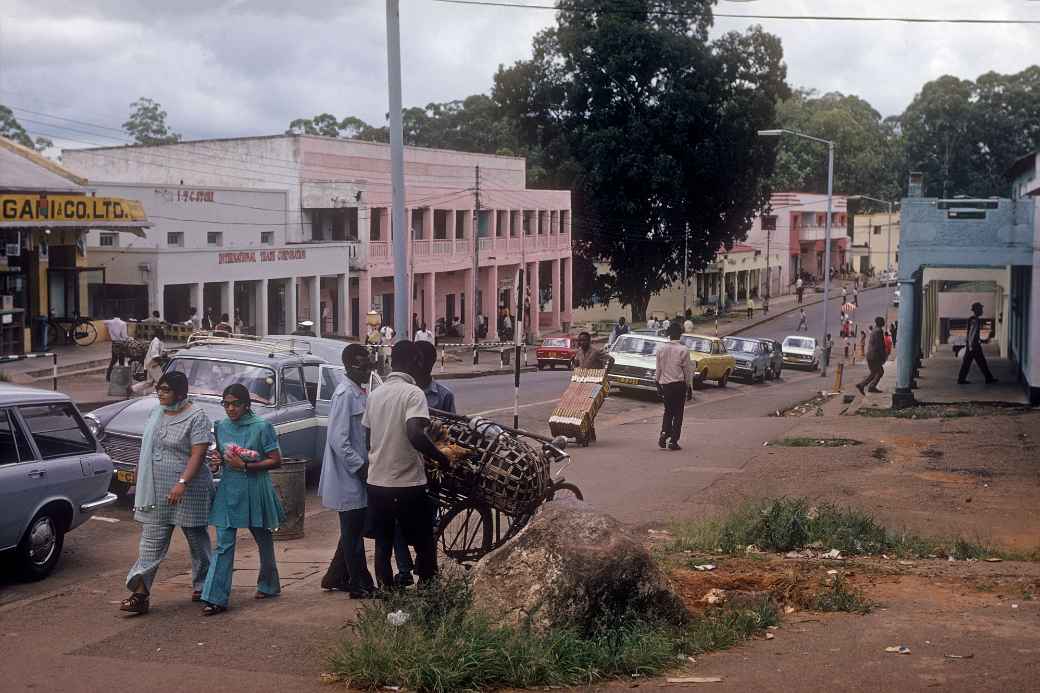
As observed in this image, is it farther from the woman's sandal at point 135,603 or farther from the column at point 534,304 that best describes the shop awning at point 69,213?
the woman's sandal at point 135,603

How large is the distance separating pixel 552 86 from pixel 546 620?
55404 millimetres

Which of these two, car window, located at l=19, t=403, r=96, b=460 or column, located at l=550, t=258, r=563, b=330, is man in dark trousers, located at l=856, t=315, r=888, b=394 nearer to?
car window, located at l=19, t=403, r=96, b=460

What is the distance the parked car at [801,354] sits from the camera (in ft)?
161

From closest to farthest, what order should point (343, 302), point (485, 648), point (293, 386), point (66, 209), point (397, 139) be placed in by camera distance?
point (485, 648), point (293, 386), point (397, 139), point (66, 209), point (343, 302)

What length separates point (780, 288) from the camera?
9662cm

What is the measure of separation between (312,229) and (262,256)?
5.89 metres

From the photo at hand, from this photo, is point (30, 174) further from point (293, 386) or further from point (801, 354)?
point (801, 354)

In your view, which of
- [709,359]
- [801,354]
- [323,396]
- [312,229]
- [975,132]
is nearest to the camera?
[323,396]

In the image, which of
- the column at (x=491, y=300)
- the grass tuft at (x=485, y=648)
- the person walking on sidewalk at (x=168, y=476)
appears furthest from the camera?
the column at (x=491, y=300)

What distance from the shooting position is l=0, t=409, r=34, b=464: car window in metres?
9.64

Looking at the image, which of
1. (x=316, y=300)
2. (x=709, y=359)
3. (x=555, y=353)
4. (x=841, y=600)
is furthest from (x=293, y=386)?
(x=316, y=300)

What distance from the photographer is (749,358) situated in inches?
1544

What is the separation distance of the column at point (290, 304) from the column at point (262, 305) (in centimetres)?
152

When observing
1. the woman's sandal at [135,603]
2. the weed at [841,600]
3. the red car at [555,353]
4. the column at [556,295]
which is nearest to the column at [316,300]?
the red car at [555,353]
